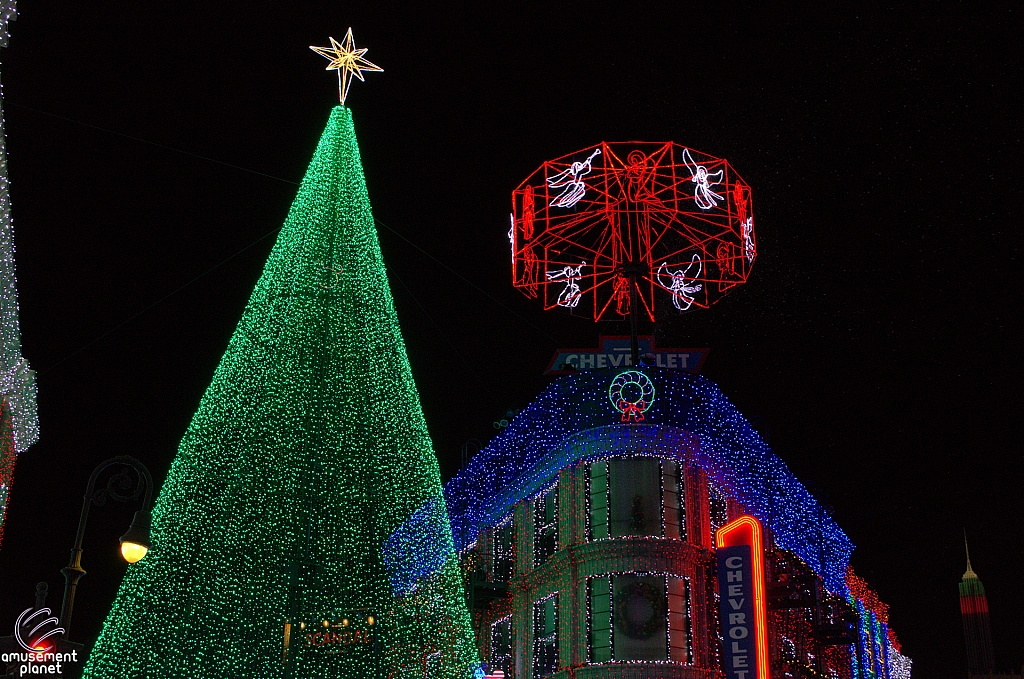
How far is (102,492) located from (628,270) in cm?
1716

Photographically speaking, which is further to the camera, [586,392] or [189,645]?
[586,392]

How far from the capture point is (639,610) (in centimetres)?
2391

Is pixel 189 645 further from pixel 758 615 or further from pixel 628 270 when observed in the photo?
pixel 628 270

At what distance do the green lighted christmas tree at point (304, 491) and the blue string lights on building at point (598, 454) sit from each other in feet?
25.1

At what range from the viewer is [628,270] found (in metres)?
26.7

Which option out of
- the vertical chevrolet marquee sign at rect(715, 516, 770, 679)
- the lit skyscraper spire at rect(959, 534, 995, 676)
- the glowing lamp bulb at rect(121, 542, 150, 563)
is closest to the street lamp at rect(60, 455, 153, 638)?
the glowing lamp bulb at rect(121, 542, 150, 563)

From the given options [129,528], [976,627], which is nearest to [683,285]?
[129,528]

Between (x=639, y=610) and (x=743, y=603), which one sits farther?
(x=639, y=610)

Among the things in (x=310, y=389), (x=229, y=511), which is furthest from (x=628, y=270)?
(x=229, y=511)

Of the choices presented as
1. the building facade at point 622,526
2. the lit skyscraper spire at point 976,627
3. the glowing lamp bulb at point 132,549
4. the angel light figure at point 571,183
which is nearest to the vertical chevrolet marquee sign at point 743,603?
the building facade at point 622,526

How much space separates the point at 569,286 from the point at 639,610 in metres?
9.86

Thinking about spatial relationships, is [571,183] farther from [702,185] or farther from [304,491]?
[304,491]

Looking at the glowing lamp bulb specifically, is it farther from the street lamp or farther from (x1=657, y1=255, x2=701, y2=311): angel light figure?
(x1=657, y1=255, x2=701, y2=311): angel light figure

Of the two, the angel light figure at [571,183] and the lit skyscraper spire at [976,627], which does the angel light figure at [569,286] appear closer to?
the angel light figure at [571,183]
